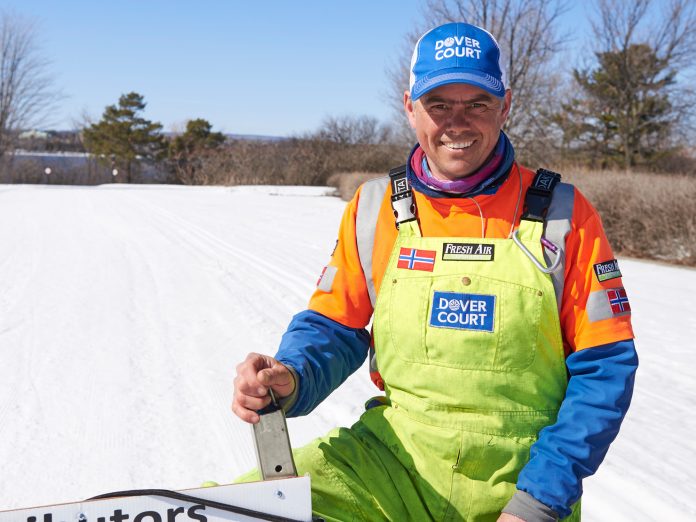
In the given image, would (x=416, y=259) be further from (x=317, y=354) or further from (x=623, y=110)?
(x=623, y=110)

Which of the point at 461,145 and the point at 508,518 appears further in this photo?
the point at 461,145

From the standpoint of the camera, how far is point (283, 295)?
725 cm

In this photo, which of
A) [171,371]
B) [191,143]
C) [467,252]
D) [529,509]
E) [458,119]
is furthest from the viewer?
[191,143]

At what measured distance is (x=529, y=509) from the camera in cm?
168

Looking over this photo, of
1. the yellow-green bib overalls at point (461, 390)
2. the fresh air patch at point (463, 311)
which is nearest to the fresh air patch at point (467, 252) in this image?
the yellow-green bib overalls at point (461, 390)

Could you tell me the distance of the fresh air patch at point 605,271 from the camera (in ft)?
5.99

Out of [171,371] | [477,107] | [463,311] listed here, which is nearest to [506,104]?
[477,107]

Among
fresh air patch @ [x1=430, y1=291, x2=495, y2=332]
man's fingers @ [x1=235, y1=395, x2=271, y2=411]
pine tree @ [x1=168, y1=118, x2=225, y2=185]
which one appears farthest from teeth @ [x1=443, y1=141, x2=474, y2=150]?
pine tree @ [x1=168, y1=118, x2=225, y2=185]

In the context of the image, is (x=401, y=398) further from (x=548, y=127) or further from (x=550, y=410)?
(x=548, y=127)

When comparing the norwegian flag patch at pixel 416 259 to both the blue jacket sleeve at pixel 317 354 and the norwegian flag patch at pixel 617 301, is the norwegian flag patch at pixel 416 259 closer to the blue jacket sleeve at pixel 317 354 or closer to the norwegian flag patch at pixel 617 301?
the blue jacket sleeve at pixel 317 354

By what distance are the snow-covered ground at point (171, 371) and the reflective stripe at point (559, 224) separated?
1.67 m

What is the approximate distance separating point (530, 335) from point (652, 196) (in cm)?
1057

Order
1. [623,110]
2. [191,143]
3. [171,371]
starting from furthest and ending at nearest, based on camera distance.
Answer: [191,143], [623,110], [171,371]

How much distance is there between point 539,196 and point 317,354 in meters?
0.78
